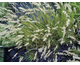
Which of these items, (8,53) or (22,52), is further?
(8,53)

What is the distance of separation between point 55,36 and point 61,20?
322 mm

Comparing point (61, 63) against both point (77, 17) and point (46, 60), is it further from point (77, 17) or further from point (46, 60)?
point (77, 17)

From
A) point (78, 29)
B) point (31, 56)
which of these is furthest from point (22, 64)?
point (78, 29)

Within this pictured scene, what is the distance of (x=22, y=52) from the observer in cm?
154

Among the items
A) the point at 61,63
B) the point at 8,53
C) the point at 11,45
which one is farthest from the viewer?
the point at 8,53

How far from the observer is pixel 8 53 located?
5.38 ft

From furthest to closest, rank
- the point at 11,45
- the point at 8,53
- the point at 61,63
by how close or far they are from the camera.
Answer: the point at 8,53 < the point at 11,45 < the point at 61,63

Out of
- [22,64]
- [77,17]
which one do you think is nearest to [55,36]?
[77,17]

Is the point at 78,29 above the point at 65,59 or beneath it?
above

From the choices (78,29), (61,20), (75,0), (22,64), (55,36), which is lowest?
(22,64)

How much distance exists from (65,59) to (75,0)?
111 centimetres

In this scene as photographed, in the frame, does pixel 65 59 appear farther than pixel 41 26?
No

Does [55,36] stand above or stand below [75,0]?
below

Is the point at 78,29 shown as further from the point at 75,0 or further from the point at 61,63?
the point at 61,63
